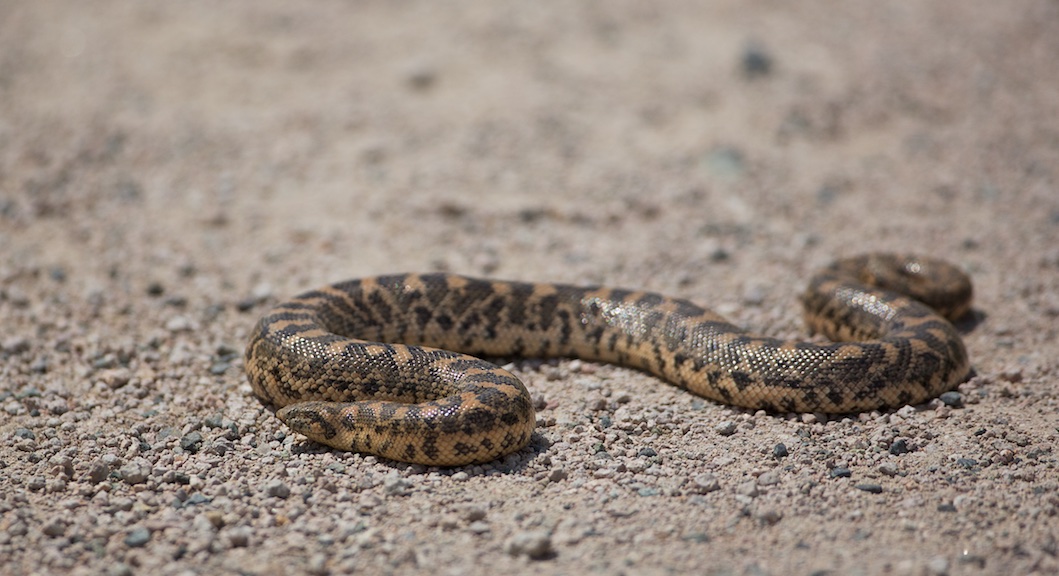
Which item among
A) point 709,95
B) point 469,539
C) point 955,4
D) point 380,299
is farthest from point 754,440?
point 955,4

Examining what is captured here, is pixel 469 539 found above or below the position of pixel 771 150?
below

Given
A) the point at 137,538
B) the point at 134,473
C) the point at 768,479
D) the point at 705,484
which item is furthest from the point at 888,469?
the point at 134,473

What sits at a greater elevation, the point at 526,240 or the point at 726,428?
the point at 526,240

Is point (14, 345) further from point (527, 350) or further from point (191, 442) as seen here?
point (527, 350)

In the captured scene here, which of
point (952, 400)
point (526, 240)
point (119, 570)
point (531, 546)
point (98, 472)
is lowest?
point (119, 570)

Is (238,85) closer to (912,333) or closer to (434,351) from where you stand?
(434,351)

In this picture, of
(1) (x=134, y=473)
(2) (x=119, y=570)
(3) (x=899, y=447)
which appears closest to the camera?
(2) (x=119, y=570)

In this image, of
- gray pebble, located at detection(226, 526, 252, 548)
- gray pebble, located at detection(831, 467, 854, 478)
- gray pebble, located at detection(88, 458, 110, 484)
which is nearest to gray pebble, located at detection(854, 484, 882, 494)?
gray pebble, located at detection(831, 467, 854, 478)
